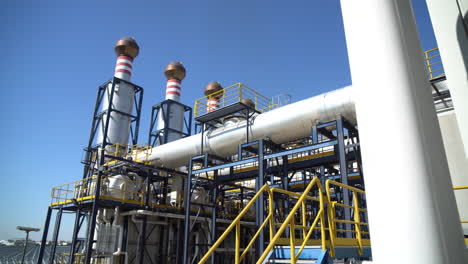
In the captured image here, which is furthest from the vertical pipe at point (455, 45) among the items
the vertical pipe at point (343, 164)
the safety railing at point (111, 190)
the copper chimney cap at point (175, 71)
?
the copper chimney cap at point (175, 71)

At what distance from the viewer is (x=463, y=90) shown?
470cm

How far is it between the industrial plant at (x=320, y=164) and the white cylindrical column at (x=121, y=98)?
10cm

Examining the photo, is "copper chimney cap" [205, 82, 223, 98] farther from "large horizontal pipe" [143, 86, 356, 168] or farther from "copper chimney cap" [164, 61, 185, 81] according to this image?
"large horizontal pipe" [143, 86, 356, 168]

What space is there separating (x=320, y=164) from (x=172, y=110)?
63.1ft

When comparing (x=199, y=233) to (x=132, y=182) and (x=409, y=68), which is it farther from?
(x=409, y=68)

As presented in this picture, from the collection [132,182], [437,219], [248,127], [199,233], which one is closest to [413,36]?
[437,219]

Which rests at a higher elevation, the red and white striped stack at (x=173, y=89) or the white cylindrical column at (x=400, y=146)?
the red and white striped stack at (x=173, y=89)

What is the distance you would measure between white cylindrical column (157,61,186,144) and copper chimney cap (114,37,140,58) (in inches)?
195

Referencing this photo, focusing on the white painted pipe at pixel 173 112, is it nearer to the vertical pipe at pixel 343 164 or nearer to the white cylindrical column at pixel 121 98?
the white cylindrical column at pixel 121 98

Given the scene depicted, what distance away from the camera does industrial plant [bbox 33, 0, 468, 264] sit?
268 centimetres

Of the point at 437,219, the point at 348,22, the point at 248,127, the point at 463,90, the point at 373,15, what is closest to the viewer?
the point at 437,219

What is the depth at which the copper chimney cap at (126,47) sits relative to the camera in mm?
27516

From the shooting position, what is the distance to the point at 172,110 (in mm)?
30844

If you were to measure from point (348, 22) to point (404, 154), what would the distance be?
1.53 meters
